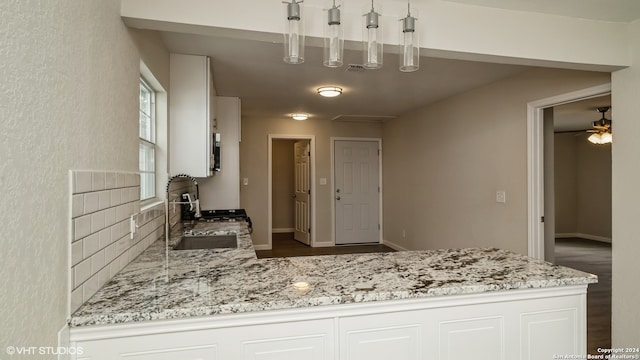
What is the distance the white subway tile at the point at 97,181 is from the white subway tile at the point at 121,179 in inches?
6.6

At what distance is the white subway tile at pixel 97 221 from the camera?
1.25 meters

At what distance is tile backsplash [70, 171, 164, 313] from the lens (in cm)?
113

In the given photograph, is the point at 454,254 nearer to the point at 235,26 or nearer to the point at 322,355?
the point at 322,355

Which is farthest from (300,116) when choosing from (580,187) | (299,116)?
(580,187)

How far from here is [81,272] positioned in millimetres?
1161

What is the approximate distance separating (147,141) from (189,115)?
59 cm

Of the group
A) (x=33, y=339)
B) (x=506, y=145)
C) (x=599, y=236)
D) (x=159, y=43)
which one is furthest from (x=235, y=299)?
(x=599, y=236)

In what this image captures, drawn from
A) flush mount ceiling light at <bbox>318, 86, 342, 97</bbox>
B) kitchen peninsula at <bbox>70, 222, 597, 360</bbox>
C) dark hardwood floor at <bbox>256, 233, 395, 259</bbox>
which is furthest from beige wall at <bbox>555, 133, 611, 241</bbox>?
kitchen peninsula at <bbox>70, 222, 597, 360</bbox>

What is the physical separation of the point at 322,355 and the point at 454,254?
95 cm

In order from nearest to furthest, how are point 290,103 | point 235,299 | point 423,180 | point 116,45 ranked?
point 235,299
point 116,45
point 290,103
point 423,180

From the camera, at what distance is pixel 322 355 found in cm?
125

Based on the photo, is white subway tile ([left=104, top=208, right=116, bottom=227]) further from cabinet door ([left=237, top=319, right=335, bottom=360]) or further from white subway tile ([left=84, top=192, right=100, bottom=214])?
cabinet door ([left=237, top=319, right=335, bottom=360])

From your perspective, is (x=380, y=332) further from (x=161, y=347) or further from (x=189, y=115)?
(x=189, y=115)

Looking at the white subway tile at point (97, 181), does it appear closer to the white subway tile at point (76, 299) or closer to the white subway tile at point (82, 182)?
the white subway tile at point (82, 182)
